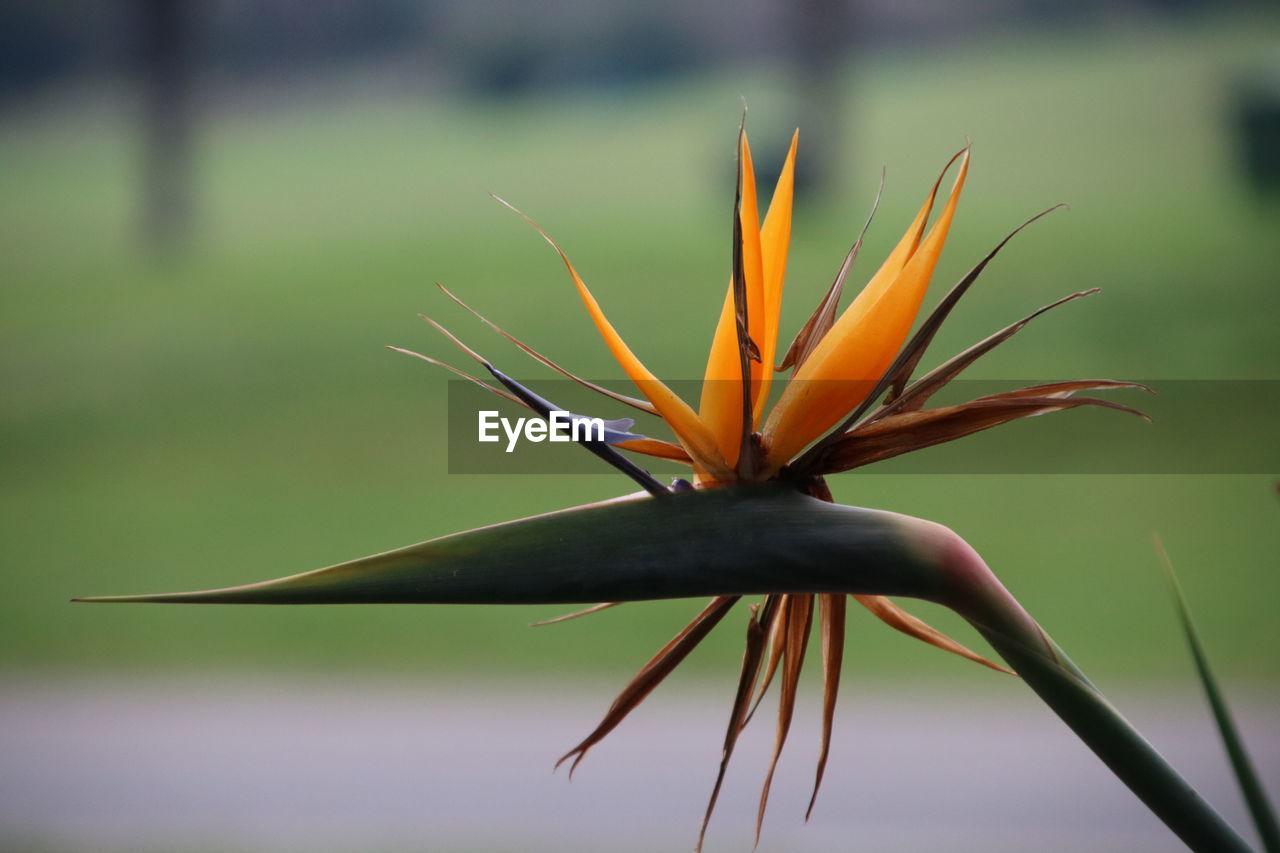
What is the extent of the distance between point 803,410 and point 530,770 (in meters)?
1.55

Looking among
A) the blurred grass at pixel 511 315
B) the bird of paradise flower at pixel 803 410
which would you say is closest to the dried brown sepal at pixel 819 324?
the bird of paradise flower at pixel 803 410

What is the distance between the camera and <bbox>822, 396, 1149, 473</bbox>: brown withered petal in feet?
1.04

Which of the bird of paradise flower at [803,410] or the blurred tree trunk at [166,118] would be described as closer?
the bird of paradise flower at [803,410]

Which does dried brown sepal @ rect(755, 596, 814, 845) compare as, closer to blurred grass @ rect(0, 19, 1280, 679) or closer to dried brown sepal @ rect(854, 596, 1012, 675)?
dried brown sepal @ rect(854, 596, 1012, 675)

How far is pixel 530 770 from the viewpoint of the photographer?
1754 mm

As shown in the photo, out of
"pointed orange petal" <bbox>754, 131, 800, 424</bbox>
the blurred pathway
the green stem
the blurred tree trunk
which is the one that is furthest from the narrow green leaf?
the blurred tree trunk

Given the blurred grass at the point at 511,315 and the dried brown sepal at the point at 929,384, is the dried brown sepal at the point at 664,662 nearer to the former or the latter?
the dried brown sepal at the point at 929,384

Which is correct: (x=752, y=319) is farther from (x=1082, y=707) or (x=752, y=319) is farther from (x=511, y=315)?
(x=511, y=315)

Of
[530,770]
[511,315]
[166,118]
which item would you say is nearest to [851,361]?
[530,770]

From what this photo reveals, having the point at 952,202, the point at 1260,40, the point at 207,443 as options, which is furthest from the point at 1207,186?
the point at 952,202

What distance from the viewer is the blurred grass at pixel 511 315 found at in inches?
98.3

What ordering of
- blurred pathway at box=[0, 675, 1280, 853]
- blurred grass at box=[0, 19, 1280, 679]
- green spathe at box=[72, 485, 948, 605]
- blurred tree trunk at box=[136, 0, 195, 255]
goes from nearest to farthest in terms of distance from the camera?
green spathe at box=[72, 485, 948, 605] → blurred pathway at box=[0, 675, 1280, 853] → blurred grass at box=[0, 19, 1280, 679] → blurred tree trunk at box=[136, 0, 195, 255]

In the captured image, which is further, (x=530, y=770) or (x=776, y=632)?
(x=530, y=770)

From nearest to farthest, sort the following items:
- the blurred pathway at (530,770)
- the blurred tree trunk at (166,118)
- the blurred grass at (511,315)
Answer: the blurred pathway at (530,770) → the blurred grass at (511,315) → the blurred tree trunk at (166,118)
